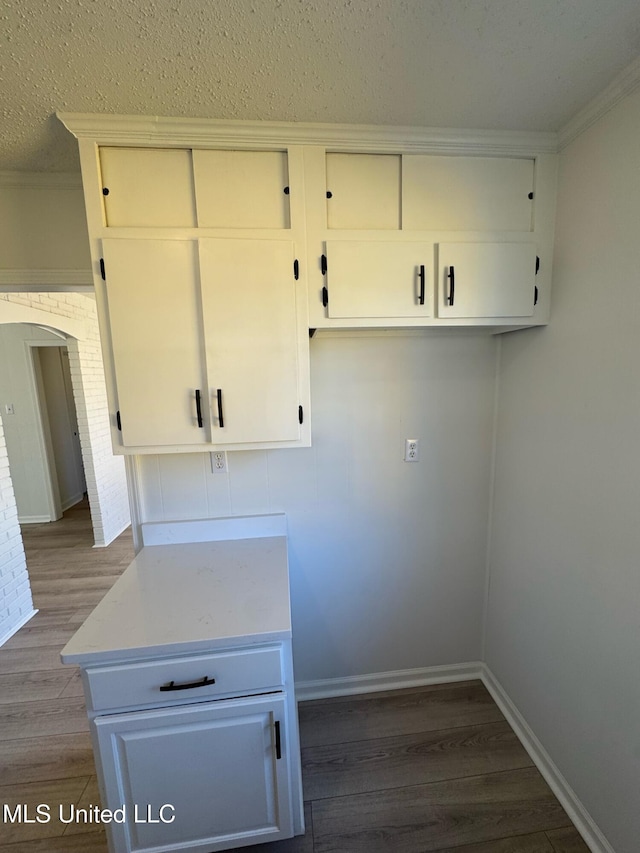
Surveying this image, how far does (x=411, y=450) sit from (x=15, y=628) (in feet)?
9.55

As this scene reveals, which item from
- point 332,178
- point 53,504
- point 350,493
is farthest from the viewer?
point 53,504

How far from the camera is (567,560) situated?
4.44 ft

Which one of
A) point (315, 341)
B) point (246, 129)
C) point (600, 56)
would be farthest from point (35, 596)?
point (600, 56)

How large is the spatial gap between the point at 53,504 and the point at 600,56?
5.74 m

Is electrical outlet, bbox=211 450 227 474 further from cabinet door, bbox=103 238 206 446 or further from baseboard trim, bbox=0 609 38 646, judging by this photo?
baseboard trim, bbox=0 609 38 646

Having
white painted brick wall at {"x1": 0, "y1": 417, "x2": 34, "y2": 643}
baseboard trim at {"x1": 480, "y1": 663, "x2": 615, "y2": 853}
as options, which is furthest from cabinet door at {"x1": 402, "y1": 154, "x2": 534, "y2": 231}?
white painted brick wall at {"x1": 0, "y1": 417, "x2": 34, "y2": 643}

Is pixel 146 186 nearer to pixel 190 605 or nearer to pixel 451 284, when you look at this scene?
pixel 451 284

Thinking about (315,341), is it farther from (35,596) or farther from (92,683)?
(35,596)

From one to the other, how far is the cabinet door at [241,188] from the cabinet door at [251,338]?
0.09m

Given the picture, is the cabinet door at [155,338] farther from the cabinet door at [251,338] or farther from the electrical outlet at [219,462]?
the electrical outlet at [219,462]

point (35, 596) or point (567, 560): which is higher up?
point (567, 560)

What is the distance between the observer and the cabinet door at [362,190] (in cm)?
130

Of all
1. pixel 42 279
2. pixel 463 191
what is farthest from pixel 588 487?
pixel 42 279

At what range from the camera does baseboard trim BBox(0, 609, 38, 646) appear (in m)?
2.35
